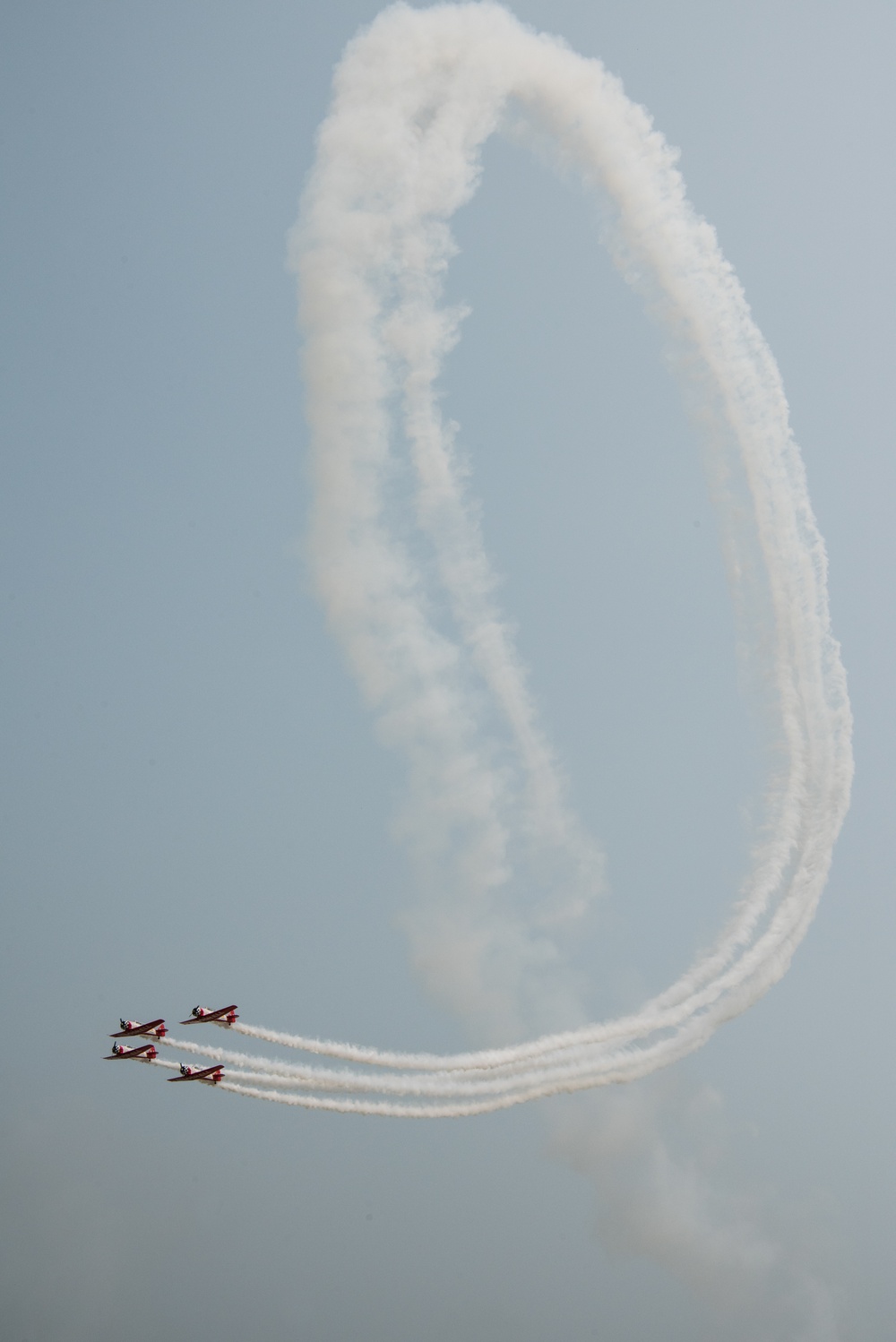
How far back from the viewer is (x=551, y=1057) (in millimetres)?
44344

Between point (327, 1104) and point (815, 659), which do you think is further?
point (327, 1104)

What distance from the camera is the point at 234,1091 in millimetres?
45812

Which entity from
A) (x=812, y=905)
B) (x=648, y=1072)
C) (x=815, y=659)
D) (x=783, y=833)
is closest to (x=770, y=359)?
(x=815, y=659)

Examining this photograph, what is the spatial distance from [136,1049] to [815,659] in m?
34.0

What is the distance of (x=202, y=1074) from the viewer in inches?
1896

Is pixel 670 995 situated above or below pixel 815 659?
below

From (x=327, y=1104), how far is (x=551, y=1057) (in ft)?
30.8

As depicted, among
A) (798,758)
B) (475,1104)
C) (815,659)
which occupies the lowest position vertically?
(475,1104)

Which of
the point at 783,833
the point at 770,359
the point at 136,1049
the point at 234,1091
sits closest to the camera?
the point at 770,359

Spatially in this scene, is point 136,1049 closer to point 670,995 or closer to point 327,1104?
point 327,1104

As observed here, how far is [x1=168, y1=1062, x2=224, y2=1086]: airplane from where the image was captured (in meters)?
47.5

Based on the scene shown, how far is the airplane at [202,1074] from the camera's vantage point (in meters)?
47.5

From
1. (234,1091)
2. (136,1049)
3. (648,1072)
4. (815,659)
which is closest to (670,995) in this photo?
(648,1072)

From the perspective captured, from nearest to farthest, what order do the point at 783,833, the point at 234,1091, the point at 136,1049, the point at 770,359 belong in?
1. the point at 770,359
2. the point at 783,833
3. the point at 234,1091
4. the point at 136,1049
